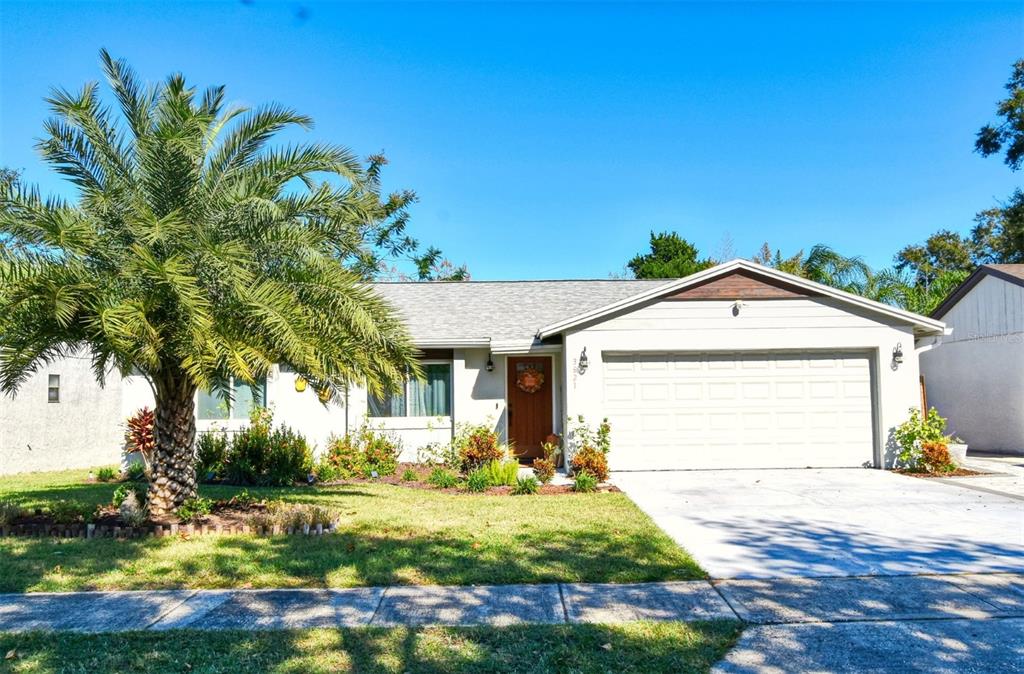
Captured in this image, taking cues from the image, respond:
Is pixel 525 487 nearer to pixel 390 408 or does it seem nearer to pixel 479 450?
pixel 479 450

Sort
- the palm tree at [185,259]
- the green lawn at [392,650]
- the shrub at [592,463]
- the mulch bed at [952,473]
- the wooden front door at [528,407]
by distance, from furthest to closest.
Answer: the wooden front door at [528,407], the mulch bed at [952,473], the shrub at [592,463], the palm tree at [185,259], the green lawn at [392,650]

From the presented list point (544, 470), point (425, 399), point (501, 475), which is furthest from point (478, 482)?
point (425, 399)

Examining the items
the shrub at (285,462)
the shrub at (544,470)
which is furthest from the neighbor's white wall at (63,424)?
the shrub at (544,470)

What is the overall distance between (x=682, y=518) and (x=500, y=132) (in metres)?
13.1

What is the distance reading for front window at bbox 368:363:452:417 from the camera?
14180 mm

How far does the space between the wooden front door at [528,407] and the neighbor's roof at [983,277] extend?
1080 centimetres

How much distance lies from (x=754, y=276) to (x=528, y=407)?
5.44 metres

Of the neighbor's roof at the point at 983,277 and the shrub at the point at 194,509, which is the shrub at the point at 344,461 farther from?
the neighbor's roof at the point at 983,277

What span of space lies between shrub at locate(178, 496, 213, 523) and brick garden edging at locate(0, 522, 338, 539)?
0.21 m

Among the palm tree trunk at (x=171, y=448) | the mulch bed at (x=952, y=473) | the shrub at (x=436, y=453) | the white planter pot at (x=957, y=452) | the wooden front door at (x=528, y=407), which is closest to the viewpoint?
the palm tree trunk at (x=171, y=448)

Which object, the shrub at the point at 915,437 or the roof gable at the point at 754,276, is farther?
the roof gable at the point at 754,276

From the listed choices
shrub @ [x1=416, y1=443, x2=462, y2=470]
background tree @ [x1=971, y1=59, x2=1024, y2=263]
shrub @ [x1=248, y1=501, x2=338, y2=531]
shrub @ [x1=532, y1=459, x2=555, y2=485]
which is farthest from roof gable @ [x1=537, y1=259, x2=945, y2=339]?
background tree @ [x1=971, y1=59, x2=1024, y2=263]

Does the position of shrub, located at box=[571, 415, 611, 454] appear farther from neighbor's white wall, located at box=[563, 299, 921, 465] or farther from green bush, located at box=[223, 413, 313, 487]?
green bush, located at box=[223, 413, 313, 487]

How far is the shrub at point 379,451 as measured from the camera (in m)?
13.0
